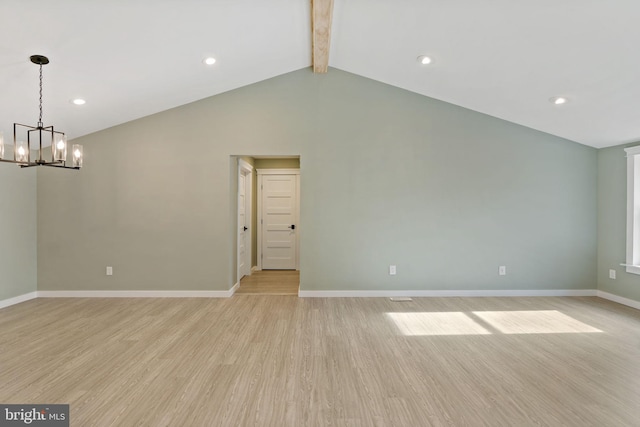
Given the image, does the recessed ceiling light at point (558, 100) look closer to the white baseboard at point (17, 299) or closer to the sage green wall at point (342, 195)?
the sage green wall at point (342, 195)

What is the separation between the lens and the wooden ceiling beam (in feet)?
10.2

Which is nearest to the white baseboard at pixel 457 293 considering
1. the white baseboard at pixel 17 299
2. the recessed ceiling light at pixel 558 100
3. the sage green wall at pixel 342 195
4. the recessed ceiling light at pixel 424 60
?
the sage green wall at pixel 342 195

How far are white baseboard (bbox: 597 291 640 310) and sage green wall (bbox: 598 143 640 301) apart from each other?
4 cm

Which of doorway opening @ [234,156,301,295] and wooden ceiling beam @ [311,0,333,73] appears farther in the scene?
doorway opening @ [234,156,301,295]

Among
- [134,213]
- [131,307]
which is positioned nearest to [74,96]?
[134,213]

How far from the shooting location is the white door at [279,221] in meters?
6.98

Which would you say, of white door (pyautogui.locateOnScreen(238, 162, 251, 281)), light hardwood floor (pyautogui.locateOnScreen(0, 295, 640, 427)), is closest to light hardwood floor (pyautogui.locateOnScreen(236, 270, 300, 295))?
white door (pyautogui.locateOnScreen(238, 162, 251, 281))

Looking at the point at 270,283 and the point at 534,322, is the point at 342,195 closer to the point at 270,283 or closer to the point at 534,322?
the point at 270,283

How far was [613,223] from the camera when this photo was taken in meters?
4.59

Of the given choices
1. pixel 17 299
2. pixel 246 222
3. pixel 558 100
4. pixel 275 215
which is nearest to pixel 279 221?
pixel 275 215

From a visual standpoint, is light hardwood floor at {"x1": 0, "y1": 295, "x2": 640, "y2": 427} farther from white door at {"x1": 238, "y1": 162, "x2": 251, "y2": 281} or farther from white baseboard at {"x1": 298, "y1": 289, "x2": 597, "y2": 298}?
white door at {"x1": 238, "y1": 162, "x2": 251, "y2": 281}

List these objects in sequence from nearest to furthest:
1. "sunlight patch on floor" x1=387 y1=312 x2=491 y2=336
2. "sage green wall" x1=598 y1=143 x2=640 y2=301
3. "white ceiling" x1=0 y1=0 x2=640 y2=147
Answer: "white ceiling" x1=0 y1=0 x2=640 y2=147 → "sunlight patch on floor" x1=387 y1=312 x2=491 y2=336 → "sage green wall" x1=598 y1=143 x2=640 y2=301

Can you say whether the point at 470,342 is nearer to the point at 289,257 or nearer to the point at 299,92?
the point at 299,92

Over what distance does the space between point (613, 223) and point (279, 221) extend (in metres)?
5.60
